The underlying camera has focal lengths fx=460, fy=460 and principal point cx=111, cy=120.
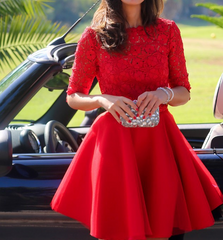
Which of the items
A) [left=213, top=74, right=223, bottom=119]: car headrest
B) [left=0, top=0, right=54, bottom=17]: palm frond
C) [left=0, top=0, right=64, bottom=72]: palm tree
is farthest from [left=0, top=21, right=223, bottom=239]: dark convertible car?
[left=0, top=0, right=54, bottom=17]: palm frond

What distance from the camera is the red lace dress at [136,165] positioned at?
69.9 inches

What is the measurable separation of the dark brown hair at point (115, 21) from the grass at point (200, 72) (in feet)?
21.4

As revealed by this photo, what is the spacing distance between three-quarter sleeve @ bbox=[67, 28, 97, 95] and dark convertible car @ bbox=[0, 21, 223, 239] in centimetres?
35

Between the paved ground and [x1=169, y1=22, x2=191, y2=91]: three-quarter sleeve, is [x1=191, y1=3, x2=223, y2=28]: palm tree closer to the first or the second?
[x1=169, y1=22, x2=191, y2=91]: three-quarter sleeve

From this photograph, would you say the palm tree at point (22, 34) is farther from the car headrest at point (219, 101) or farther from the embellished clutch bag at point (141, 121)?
the embellished clutch bag at point (141, 121)

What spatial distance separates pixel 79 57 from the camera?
194cm

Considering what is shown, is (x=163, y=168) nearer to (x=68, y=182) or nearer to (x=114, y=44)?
(x=68, y=182)

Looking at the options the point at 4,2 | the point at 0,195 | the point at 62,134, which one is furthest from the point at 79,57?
the point at 4,2

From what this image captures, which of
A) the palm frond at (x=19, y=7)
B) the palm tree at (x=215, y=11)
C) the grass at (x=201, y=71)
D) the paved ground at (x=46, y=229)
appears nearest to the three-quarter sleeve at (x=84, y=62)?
the paved ground at (x=46, y=229)

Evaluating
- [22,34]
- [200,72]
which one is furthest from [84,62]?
[200,72]

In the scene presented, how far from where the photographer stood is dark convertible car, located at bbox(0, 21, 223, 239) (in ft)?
6.49

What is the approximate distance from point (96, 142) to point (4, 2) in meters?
5.61

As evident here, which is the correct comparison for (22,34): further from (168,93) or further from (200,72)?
(200,72)

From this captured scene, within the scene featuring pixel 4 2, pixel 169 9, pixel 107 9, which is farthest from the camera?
pixel 169 9
